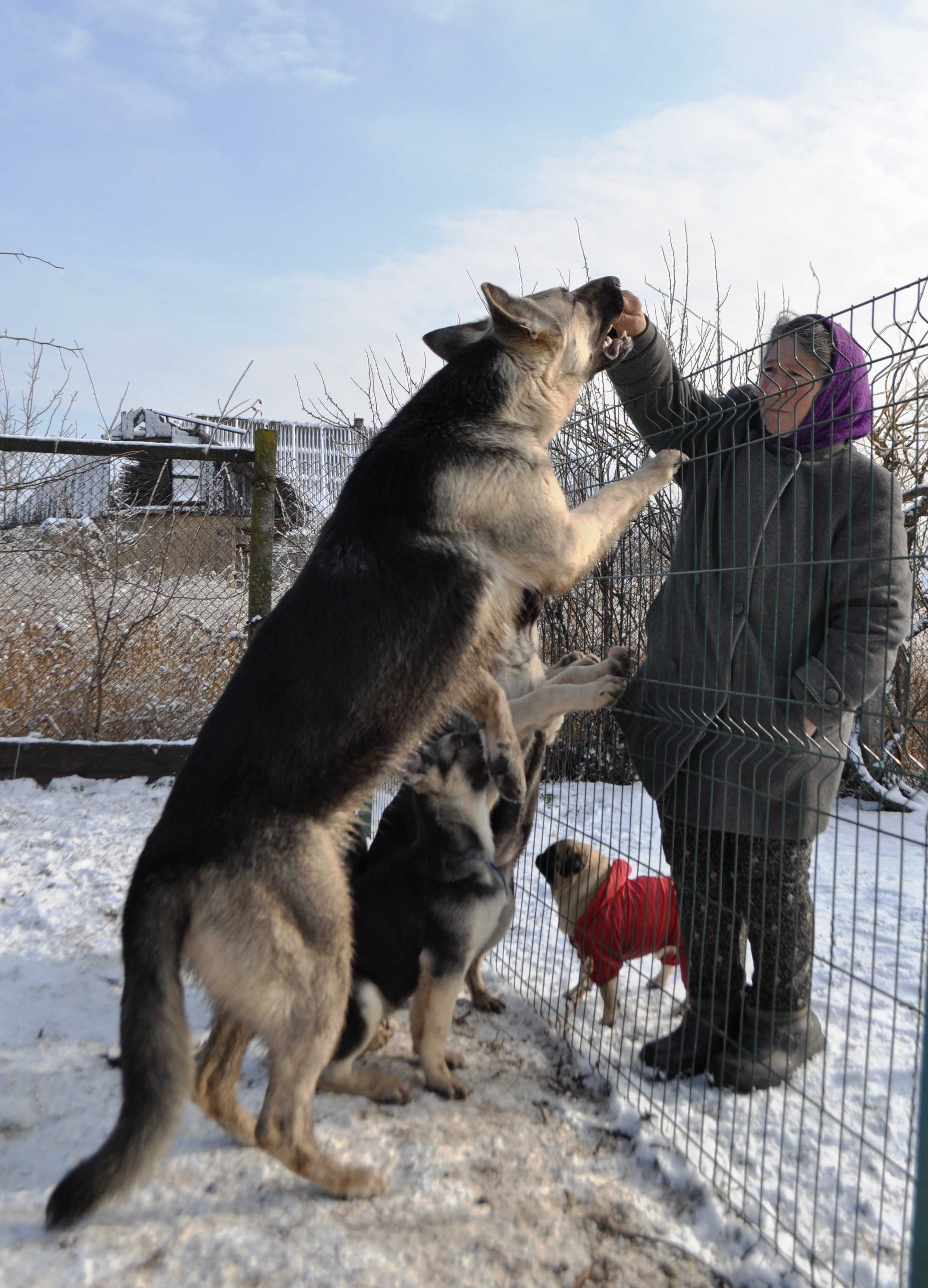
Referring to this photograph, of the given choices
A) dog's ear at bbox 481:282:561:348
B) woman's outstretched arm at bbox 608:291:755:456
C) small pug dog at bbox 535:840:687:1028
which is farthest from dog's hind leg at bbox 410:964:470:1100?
dog's ear at bbox 481:282:561:348

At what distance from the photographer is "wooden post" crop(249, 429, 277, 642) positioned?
7.11 meters

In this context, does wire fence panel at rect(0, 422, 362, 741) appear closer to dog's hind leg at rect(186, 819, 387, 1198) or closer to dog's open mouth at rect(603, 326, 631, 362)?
dog's open mouth at rect(603, 326, 631, 362)

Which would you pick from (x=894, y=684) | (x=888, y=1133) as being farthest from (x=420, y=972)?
(x=894, y=684)

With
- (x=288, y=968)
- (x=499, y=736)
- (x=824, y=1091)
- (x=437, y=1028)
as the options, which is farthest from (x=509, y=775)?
(x=824, y=1091)

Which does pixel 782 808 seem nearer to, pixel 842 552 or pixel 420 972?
pixel 842 552

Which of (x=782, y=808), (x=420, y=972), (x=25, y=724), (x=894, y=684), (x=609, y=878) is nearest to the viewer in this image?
(x=782, y=808)

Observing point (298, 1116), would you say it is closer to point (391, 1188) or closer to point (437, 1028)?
point (391, 1188)

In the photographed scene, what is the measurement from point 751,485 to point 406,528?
1.18m

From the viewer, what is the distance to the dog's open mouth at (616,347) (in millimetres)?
3373

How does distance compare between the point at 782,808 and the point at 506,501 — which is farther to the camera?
the point at 506,501

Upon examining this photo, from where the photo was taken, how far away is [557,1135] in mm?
2857

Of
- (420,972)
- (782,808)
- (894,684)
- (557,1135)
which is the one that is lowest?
(557,1135)

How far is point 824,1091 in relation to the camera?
7.34 ft

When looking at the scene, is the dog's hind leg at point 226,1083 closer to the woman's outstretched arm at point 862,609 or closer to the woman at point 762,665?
the woman at point 762,665
